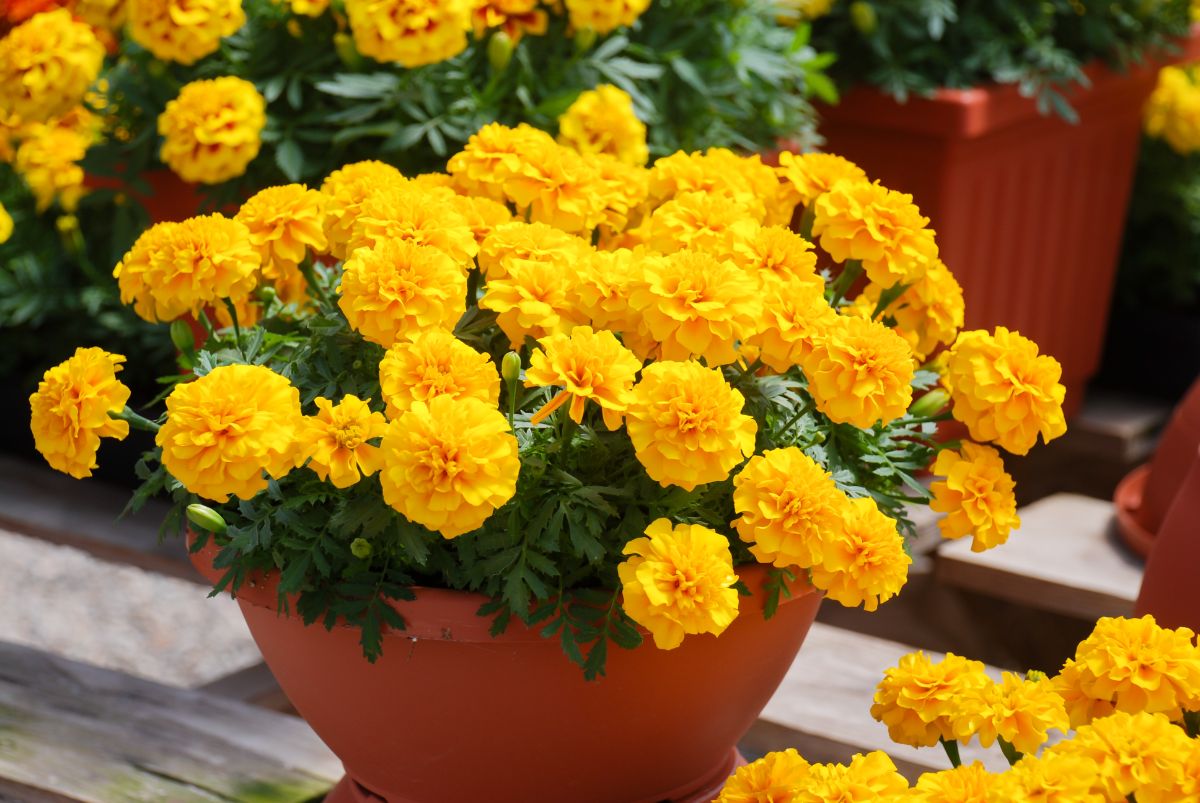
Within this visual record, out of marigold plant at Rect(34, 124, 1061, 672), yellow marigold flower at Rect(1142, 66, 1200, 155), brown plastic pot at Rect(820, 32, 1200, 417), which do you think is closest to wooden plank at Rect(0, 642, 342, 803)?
marigold plant at Rect(34, 124, 1061, 672)

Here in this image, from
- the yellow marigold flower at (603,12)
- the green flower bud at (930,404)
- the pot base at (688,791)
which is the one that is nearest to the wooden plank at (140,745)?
the pot base at (688,791)

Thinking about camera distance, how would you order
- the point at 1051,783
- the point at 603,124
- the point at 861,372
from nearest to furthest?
the point at 1051,783 → the point at 861,372 → the point at 603,124

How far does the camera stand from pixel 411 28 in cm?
173

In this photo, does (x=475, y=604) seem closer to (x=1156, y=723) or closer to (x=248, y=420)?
(x=248, y=420)

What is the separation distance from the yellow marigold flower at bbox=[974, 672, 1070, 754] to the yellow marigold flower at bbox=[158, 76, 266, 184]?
3.83 ft

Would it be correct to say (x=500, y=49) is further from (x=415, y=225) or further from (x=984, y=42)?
(x=984, y=42)

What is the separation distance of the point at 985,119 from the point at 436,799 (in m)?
1.54

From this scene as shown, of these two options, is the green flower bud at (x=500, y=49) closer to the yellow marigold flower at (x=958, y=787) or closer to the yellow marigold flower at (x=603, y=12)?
the yellow marigold flower at (x=603, y=12)

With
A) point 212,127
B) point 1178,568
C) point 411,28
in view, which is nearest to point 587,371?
point 1178,568

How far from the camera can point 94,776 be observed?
143 cm

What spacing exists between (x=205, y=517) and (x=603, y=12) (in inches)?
39.0

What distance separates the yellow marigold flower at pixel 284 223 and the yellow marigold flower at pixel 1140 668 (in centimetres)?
67

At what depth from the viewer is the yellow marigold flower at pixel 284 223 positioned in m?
1.23

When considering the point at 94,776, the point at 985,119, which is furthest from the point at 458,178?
the point at 985,119
